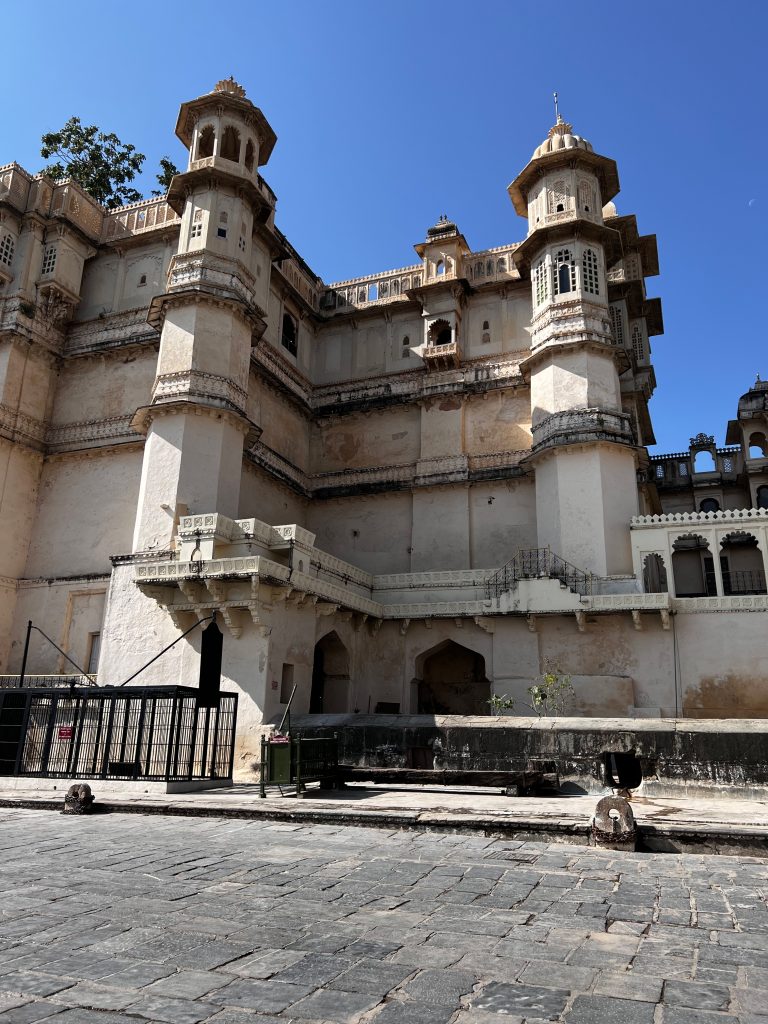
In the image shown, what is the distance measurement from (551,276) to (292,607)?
15871 millimetres

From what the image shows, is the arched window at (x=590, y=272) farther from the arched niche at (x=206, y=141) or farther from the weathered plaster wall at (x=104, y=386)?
the weathered plaster wall at (x=104, y=386)

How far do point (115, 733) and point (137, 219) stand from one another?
881 inches

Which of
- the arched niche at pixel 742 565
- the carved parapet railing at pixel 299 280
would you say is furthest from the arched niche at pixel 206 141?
the arched niche at pixel 742 565

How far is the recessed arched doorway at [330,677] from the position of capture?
23.3 m

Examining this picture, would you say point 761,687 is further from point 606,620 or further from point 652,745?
point 652,745

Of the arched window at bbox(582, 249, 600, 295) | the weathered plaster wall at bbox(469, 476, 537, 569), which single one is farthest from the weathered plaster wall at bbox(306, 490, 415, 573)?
the arched window at bbox(582, 249, 600, 295)

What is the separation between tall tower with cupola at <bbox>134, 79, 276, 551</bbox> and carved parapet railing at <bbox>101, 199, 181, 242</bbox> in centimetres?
249

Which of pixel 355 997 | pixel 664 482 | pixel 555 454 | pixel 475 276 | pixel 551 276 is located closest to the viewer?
pixel 355 997

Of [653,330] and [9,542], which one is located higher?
[653,330]

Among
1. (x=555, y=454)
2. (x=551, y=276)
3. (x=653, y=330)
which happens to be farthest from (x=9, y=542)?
(x=653, y=330)

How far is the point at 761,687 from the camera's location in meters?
20.5

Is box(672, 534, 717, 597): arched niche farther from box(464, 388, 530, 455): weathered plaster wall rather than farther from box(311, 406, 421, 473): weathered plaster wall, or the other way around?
box(311, 406, 421, 473): weathered plaster wall

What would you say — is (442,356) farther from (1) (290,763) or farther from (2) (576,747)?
(1) (290,763)

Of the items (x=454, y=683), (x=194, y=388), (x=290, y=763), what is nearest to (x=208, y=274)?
(x=194, y=388)
